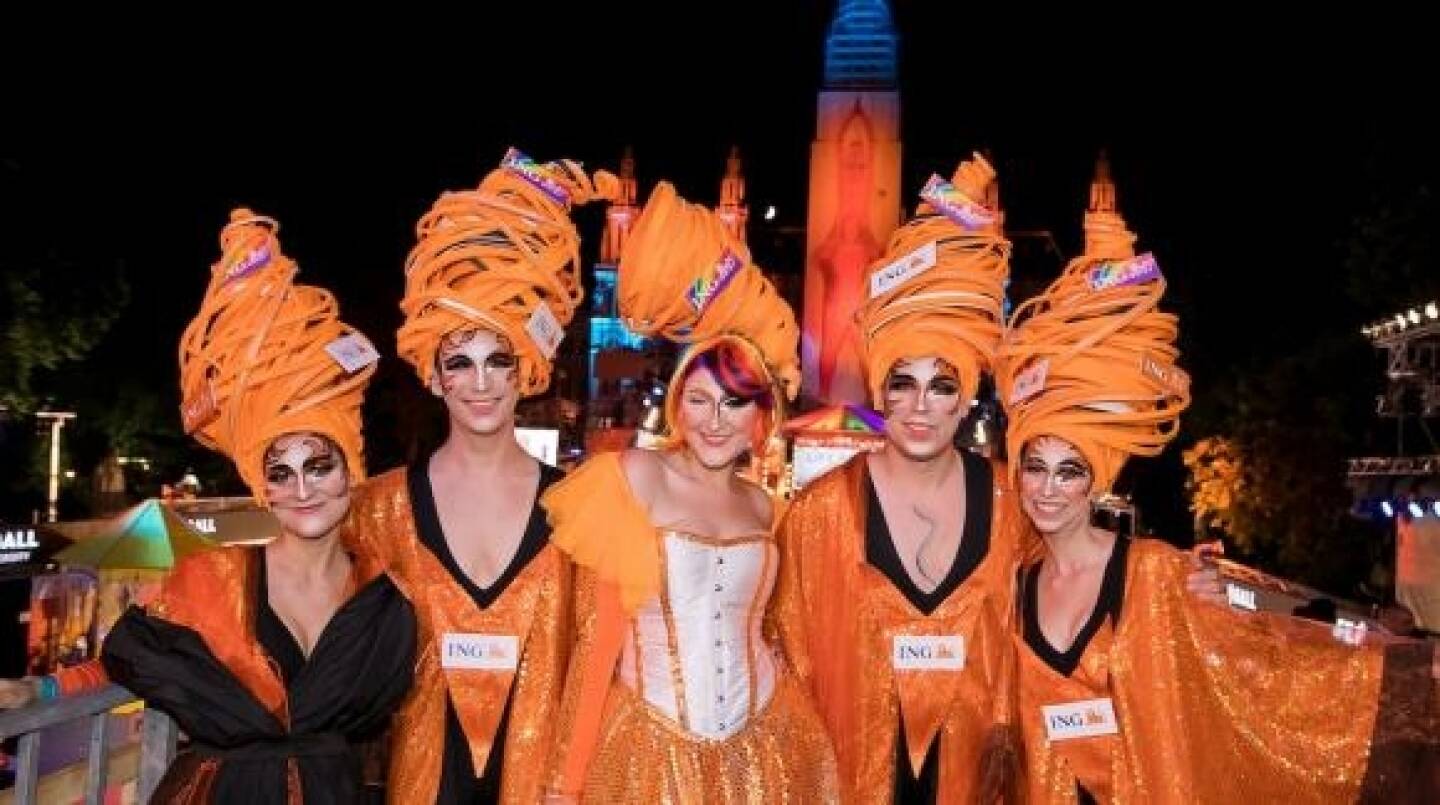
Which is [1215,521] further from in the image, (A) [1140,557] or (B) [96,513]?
(A) [1140,557]

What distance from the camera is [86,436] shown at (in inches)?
972

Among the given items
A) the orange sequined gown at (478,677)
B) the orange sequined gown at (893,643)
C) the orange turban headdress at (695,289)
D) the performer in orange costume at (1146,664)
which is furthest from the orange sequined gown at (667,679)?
the performer in orange costume at (1146,664)

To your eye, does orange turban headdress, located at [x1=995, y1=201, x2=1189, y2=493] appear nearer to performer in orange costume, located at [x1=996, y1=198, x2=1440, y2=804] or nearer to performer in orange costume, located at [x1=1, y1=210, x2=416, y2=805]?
performer in orange costume, located at [x1=996, y1=198, x2=1440, y2=804]

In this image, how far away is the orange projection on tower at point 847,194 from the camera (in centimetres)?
3375

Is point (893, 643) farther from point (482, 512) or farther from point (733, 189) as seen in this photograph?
point (733, 189)

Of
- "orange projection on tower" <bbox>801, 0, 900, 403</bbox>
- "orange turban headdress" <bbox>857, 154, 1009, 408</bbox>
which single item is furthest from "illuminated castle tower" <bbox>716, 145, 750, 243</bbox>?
"orange turban headdress" <bbox>857, 154, 1009, 408</bbox>

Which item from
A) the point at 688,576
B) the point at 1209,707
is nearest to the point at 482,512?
the point at 688,576

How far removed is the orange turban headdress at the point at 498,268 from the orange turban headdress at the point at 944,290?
93 cm

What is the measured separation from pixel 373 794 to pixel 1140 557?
215cm

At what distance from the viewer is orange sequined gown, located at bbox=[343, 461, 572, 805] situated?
11.8 feet

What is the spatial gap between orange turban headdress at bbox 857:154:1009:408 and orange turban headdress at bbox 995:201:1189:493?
13 cm

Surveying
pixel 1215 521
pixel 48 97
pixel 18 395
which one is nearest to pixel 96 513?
pixel 18 395

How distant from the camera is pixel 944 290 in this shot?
13.0 feet

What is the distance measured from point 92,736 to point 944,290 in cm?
262
